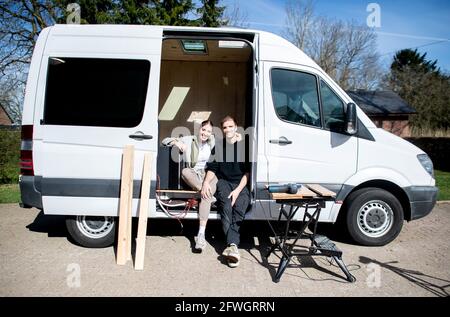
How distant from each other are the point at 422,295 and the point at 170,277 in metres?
2.54

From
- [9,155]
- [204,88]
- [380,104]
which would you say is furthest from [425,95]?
[9,155]

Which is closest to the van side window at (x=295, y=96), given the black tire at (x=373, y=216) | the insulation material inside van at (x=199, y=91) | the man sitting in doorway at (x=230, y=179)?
the man sitting in doorway at (x=230, y=179)

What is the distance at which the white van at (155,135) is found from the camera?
3904 mm

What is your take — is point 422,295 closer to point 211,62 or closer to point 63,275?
point 63,275

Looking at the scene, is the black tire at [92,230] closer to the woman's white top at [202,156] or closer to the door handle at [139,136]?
the door handle at [139,136]

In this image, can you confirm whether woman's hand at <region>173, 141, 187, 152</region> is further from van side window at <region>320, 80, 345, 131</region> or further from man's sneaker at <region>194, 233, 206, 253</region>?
van side window at <region>320, 80, 345, 131</region>

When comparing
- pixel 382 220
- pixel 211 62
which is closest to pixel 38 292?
pixel 382 220

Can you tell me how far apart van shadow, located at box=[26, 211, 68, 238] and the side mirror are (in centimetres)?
412

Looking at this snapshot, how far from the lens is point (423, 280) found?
3.59 metres

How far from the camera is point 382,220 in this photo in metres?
4.38

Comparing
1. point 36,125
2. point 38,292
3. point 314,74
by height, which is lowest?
point 38,292

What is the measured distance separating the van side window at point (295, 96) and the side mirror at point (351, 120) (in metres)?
0.33

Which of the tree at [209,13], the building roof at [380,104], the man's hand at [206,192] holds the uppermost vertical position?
the tree at [209,13]

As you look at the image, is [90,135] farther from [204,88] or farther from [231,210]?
[204,88]
